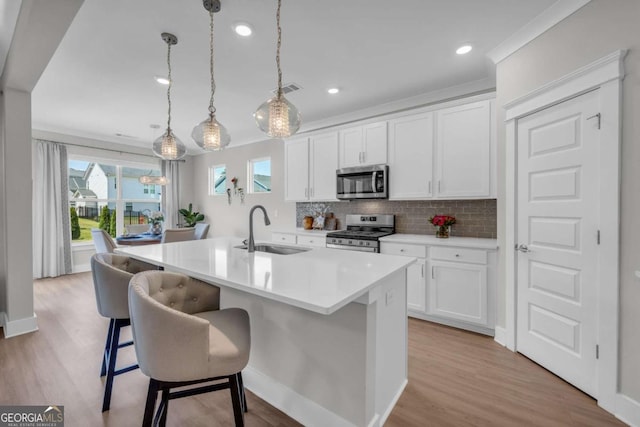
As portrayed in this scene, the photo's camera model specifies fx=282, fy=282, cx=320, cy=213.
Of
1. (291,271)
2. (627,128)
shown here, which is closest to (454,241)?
(627,128)

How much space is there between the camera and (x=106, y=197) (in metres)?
5.74

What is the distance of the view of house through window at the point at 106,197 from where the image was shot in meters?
5.41

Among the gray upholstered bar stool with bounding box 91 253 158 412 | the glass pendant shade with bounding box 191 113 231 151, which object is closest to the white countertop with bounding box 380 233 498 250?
the glass pendant shade with bounding box 191 113 231 151

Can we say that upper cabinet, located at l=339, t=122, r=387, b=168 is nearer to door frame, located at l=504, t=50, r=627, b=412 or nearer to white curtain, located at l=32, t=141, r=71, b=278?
door frame, located at l=504, t=50, r=627, b=412

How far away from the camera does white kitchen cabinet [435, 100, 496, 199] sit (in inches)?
115

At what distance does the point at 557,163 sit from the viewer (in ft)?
6.93

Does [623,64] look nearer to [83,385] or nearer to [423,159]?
[423,159]

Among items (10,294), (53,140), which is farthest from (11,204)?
(53,140)

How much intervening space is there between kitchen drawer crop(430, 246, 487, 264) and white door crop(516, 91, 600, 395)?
1.17ft

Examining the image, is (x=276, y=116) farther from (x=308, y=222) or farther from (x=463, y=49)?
(x=308, y=222)

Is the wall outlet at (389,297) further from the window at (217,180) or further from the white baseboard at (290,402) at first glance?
the window at (217,180)

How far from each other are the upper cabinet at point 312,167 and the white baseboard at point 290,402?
267 cm

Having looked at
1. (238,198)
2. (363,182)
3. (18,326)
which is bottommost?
(18,326)

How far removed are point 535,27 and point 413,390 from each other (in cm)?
286
